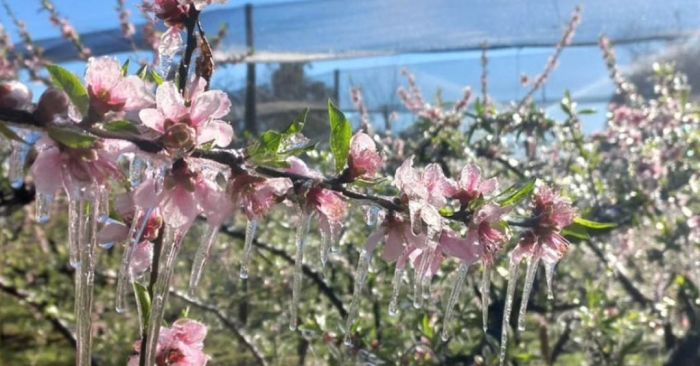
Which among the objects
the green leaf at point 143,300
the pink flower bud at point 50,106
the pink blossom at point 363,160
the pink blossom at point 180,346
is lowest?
the pink blossom at point 180,346

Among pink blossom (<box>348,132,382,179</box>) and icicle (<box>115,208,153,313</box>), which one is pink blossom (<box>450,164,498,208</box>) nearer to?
pink blossom (<box>348,132,382,179</box>)

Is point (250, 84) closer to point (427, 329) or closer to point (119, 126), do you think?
point (427, 329)

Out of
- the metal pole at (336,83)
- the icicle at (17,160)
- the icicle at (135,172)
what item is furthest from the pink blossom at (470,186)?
the metal pole at (336,83)

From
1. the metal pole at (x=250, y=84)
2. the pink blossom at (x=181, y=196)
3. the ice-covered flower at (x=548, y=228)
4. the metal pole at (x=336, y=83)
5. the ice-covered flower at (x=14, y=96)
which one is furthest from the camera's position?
the metal pole at (x=336, y=83)

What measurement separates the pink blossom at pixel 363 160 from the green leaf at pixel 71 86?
26 cm

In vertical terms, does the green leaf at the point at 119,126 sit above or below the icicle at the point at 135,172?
above

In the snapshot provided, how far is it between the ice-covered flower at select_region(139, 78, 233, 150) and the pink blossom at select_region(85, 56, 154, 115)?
0.7 inches

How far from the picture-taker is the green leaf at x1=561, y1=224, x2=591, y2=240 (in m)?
0.95

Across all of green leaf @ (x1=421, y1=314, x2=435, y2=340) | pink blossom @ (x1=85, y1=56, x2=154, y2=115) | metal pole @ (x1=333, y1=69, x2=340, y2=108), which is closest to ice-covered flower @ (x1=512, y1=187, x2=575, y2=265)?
pink blossom @ (x1=85, y1=56, x2=154, y2=115)

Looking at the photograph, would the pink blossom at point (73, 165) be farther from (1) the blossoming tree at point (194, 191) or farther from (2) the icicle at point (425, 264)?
(2) the icicle at point (425, 264)

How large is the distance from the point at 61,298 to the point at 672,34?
3.29 m

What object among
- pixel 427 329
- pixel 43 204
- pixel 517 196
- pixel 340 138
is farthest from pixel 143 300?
pixel 427 329

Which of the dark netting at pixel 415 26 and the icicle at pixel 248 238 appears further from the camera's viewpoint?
the dark netting at pixel 415 26

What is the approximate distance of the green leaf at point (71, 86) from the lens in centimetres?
65
